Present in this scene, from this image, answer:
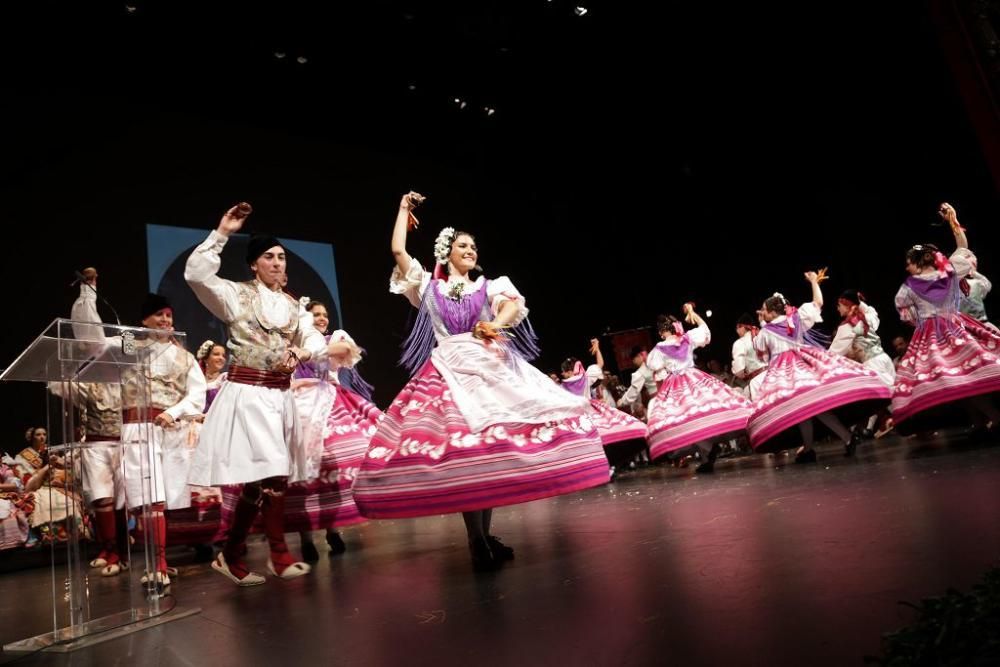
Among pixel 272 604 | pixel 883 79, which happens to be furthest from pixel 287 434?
pixel 883 79

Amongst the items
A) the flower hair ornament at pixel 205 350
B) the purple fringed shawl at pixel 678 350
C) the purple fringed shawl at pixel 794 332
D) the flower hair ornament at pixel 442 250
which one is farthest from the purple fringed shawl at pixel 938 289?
the flower hair ornament at pixel 205 350

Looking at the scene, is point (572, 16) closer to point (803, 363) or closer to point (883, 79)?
point (883, 79)

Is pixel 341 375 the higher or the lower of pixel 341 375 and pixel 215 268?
the lower

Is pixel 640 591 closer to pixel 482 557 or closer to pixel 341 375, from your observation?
pixel 482 557

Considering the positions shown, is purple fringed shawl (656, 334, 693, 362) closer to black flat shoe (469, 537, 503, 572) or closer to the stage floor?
the stage floor

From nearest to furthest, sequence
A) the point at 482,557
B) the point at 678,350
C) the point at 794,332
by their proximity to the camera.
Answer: the point at 482,557 → the point at 794,332 → the point at 678,350

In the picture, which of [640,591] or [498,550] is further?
[498,550]

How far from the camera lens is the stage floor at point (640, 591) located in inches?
53.1

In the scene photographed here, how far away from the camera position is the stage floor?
1350mm

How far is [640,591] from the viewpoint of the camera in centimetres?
179

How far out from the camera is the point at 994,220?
17.0 ft

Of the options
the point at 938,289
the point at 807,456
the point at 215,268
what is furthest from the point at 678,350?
the point at 215,268

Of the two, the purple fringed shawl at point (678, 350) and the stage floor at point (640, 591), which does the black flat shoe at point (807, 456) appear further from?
the purple fringed shawl at point (678, 350)

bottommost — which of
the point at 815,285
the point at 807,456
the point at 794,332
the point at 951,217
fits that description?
the point at 807,456
